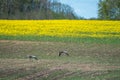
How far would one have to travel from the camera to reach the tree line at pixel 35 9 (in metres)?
76.0

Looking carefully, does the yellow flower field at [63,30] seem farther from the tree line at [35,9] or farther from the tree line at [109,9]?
the tree line at [109,9]

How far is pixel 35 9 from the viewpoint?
3351 inches

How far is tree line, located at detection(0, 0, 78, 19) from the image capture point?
76.0m

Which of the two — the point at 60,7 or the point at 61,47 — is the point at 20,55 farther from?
the point at 60,7

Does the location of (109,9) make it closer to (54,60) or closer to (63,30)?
(63,30)

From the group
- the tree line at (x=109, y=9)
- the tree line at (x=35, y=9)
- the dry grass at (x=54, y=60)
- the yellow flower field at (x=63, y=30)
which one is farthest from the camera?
the tree line at (x=109, y=9)

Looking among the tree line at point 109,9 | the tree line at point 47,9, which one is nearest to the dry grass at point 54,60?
the tree line at point 47,9

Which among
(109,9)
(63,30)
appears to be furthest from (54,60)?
(109,9)

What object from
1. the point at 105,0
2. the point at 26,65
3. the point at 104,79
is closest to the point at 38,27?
the point at 26,65

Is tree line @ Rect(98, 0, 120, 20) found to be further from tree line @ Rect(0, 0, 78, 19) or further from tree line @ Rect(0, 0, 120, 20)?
tree line @ Rect(0, 0, 78, 19)

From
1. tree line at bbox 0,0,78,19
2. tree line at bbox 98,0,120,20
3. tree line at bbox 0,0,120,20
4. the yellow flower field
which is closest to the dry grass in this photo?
the yellow flower field

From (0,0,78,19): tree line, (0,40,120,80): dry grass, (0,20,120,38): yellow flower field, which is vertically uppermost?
(0,40,120,80): dry grass

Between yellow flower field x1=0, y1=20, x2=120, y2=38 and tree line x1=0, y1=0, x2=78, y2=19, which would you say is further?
tree line x1=0, y1=0, x2=78, y2=19

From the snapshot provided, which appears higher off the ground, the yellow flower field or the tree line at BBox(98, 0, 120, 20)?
the yellow flower field
